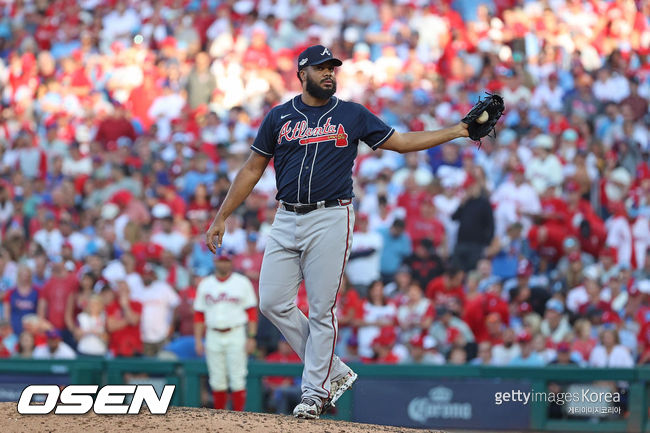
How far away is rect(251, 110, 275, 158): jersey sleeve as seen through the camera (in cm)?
650

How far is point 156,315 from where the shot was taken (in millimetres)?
12320

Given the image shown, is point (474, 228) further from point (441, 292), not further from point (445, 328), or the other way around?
point (445, 328)

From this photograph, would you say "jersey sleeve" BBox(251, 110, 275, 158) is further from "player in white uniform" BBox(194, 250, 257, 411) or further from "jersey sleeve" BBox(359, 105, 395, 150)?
"player in white uniform" BBox(194, 250, 257, 411)

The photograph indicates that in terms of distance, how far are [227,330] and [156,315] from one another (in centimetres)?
199

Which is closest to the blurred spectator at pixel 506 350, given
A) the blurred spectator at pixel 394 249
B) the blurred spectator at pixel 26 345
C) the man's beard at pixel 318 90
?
the blurred spectator at pixel 394 249

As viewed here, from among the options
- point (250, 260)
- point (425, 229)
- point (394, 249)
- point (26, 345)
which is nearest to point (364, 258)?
point (394, 249)

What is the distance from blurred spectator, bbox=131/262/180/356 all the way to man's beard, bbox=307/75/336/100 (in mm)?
6406

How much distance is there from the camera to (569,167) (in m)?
13.9

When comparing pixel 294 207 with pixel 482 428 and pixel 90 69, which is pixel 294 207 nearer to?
pixel 482 428

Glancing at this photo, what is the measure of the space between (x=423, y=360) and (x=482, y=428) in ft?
3.73

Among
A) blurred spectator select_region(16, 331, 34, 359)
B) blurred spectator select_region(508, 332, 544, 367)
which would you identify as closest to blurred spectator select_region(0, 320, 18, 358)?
blurred spectator select_region(16, 331, 34, 359)

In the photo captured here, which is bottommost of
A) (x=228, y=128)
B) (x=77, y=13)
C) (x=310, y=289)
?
(x=310, y=289)

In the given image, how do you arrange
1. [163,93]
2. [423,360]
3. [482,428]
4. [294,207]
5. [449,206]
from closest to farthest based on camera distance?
1. [294,207]
2. [482,428]
3. [423,360]
4. [449,206]
5. [163,93]

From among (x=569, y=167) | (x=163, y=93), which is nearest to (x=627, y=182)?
(x=569, y=167)
